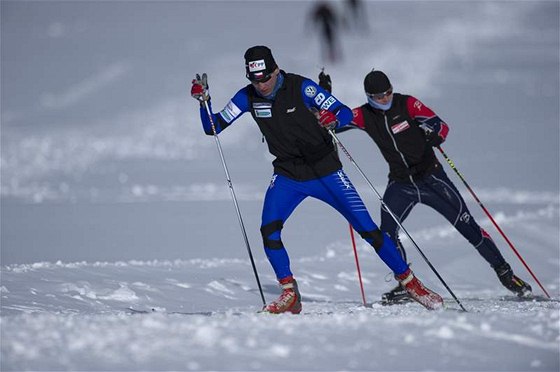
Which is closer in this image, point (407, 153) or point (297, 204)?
point (297, 204)

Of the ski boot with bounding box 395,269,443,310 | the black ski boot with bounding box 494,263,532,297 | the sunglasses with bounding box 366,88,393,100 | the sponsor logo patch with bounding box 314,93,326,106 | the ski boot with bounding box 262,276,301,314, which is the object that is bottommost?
the black ski boot with bounding box 494,263,532,297

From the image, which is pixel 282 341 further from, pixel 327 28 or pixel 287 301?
pixel 327 28

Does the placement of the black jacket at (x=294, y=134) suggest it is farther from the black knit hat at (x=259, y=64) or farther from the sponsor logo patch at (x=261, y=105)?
the black knit hat at (x=259, y=64)

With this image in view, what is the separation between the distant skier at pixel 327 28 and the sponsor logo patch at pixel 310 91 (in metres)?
29.1

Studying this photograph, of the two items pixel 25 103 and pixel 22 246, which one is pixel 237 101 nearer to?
pixel 22 246

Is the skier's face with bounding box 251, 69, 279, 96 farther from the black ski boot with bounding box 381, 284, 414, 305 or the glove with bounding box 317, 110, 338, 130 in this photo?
the black ski boot with bounding box 381, 284, 414, 305

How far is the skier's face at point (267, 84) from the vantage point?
7.12 m

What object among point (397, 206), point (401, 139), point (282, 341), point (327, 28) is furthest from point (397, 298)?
point (327, 28)

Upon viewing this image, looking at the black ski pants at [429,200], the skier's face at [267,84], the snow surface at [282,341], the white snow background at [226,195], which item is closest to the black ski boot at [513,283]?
the white snow background at [226,195]

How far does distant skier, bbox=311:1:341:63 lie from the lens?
3659 cm

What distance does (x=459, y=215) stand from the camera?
8.75 metres

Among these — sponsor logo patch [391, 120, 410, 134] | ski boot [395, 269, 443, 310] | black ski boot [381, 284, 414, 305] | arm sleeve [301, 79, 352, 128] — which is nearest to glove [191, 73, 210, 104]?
arm sleeve [301, 79, 352, 128]

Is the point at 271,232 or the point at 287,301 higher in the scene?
the point at 271,232

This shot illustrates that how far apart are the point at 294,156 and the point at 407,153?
5.50 ft
